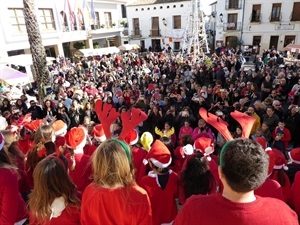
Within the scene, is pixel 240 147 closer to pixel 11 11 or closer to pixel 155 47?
pixel 11 11

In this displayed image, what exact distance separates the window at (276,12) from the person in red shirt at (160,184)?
26268mm

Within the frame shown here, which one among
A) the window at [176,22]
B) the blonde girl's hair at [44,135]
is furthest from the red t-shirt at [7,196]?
the window at [176,22]

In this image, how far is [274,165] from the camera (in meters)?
2.91

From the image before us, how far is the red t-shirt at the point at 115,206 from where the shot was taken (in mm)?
1820

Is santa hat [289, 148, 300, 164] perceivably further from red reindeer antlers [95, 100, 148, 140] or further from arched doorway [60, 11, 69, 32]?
arched doorway [60, 11, 69, 32]

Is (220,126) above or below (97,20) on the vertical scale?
below

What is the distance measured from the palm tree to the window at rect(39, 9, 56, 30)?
13066 mm

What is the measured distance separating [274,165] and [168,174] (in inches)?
50.8

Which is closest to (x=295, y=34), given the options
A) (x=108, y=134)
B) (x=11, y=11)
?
(x=11, y=11)

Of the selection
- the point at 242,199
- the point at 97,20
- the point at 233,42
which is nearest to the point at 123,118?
the point at 242,199

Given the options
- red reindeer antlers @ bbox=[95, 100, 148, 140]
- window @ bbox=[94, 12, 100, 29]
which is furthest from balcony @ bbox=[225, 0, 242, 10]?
red reindeer antlers @ bbox=[95, 100, 148, 140]

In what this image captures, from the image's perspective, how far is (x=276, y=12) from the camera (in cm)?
2386

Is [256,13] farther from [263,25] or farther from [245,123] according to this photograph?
[245,123]

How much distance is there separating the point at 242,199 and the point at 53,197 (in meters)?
1.45
